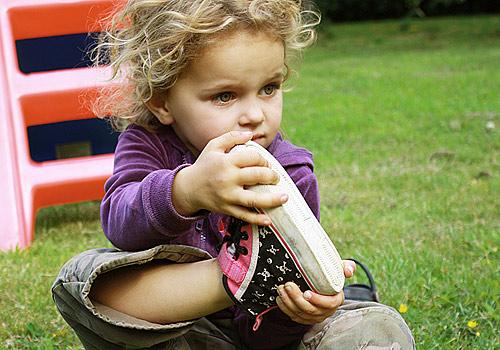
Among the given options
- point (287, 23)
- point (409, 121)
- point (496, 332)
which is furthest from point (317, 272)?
point (409, 121)

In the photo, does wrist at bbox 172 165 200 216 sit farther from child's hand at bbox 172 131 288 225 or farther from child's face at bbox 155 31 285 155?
child's face at bbox 155 31 285 155

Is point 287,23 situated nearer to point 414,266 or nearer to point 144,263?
point 144,263

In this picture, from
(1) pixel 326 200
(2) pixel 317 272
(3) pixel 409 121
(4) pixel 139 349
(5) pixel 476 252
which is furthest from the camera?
(3) pixel 409 121

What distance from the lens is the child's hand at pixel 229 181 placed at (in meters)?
1.54

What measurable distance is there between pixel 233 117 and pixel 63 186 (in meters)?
1.74

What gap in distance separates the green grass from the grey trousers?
39 cm

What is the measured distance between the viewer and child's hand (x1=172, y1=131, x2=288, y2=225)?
1535mm

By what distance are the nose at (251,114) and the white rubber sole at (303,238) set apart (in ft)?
0.64

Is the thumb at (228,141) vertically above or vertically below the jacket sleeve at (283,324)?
above

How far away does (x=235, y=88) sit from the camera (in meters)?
1.78

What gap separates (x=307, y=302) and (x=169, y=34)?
0.64 meters

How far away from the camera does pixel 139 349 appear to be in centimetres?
177

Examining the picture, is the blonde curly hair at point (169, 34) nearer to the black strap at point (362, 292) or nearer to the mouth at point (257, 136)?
the mouth at point (257, 136)

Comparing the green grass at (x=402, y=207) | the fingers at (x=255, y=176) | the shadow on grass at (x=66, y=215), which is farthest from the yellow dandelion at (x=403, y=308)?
the shadow on grass at (x=66, y=215)
